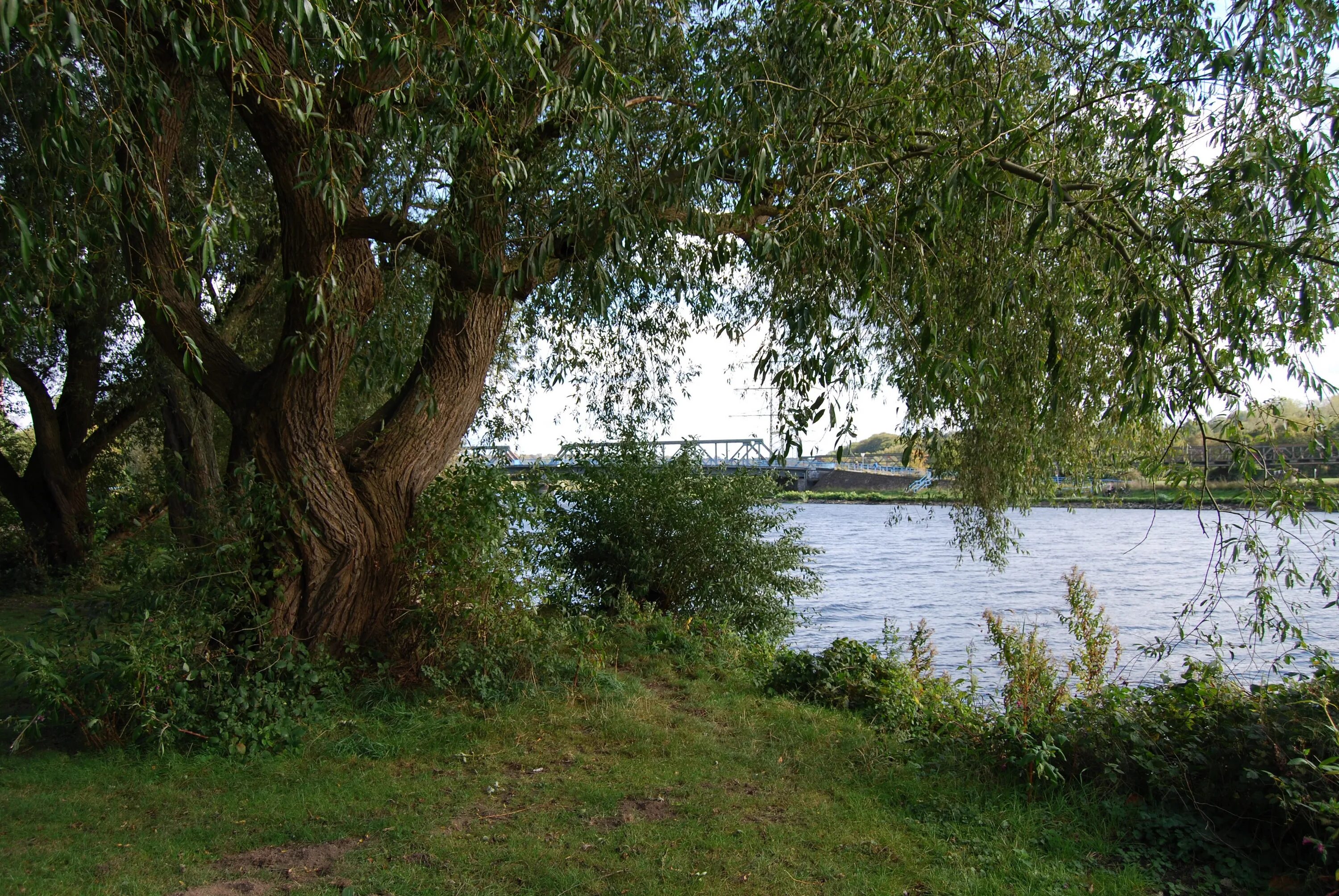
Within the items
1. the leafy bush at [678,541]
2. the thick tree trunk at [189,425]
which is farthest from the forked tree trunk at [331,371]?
the thick tree trunk at [189,425]

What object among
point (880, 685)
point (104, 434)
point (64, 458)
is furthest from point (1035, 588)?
point (64, 458)

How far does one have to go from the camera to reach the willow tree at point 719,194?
427 cm

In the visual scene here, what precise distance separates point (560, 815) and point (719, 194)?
461 centimetres

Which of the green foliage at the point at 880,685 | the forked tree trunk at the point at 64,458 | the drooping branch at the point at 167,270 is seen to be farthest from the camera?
the forked tree trunk at the point at 64,458

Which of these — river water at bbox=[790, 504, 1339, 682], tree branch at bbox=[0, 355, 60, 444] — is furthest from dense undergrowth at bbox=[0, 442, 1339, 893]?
tree branch at bbox=[0, 355, 60, 444]

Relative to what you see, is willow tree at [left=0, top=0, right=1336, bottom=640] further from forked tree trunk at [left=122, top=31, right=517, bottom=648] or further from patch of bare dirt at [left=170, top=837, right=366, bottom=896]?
patch of bare dirt at [left=170, top=837, right=366, bottom=896]

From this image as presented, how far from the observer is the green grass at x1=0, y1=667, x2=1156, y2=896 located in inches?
150

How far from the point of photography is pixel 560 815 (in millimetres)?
4555

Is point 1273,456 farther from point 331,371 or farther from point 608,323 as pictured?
point 331,371

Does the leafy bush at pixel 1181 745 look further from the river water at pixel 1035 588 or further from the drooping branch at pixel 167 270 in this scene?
the drooping branch at pixel 167 270

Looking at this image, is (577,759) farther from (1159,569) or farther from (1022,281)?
(1159,569)

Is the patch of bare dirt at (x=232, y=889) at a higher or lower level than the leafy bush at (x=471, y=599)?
lower

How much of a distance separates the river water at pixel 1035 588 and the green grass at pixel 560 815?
1.65m

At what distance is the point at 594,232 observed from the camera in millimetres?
4805
